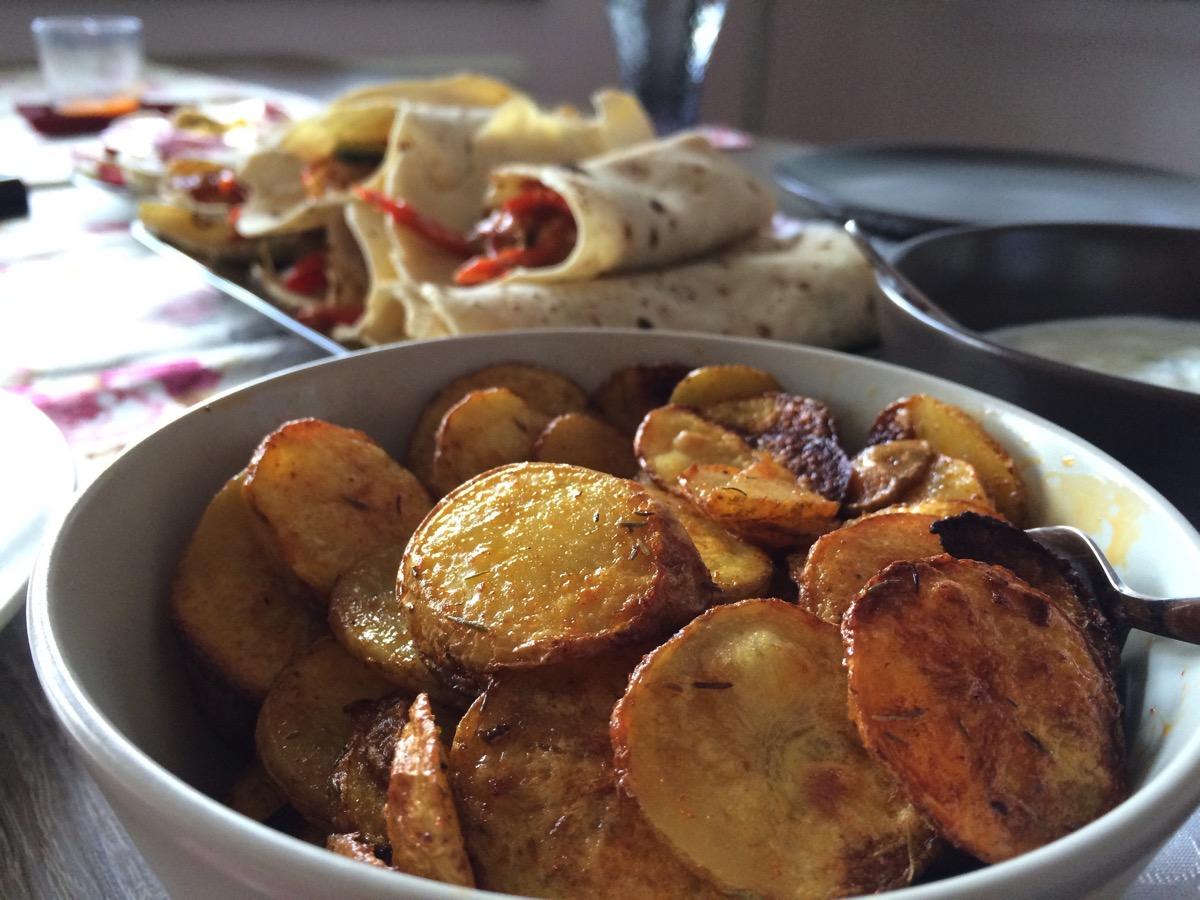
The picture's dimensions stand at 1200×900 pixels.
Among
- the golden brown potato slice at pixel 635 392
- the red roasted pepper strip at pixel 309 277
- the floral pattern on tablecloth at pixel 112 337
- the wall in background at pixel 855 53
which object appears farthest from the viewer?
the wall in background at pixel 855 53

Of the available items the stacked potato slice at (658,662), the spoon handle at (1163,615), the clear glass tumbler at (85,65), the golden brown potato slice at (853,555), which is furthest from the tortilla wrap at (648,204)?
the clear glass tumbler at (85,65)

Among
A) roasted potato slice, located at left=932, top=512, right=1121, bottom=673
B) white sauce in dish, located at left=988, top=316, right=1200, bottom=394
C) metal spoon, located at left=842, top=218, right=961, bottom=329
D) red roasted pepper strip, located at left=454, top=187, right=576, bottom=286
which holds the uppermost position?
metal spoon, located at left=842, top=218, right=961, bottom=329

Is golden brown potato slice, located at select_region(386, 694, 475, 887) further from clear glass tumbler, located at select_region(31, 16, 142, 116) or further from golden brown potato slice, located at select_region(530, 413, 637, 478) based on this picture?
clear glass tumbler, located at select_region(31, 16, 142, 116)

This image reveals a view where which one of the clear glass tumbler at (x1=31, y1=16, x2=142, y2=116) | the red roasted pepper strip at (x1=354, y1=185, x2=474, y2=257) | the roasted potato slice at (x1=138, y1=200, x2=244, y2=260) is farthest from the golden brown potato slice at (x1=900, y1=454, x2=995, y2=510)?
the clear glass tumbler at (x1=31, y1=16, x2=142, y2=116)

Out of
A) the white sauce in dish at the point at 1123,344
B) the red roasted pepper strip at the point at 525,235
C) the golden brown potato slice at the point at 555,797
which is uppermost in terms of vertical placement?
the golden brown potato slice at the point at 555,797

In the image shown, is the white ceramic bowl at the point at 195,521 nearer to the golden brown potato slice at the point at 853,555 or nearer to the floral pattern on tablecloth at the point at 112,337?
the golden brown potato slice at the point at 853,555

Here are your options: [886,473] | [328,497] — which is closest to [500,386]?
[328,497]
